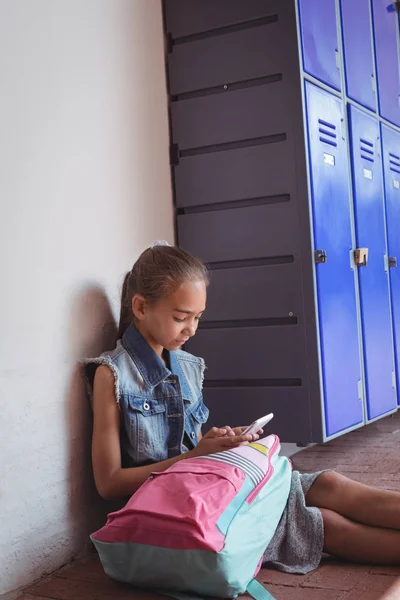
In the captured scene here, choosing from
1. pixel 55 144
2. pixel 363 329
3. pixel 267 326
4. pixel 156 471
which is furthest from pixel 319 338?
pixel 55 144

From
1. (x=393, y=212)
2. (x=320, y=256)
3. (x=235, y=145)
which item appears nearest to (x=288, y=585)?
(x=320, y=256)

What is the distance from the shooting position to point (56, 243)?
8.04 ft

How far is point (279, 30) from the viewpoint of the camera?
3.18 m

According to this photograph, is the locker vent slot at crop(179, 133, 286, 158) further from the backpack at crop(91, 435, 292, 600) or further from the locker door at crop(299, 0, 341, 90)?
the backpack at crop(91, 435, 292, 600)

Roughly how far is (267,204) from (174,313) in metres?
0.98

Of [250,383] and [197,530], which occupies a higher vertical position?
[250,383]

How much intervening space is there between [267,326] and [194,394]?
677mm

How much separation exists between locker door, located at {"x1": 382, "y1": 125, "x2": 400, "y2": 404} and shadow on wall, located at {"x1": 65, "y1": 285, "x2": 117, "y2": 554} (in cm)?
212

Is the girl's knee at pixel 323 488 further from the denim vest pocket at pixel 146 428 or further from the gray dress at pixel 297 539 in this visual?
the denim vest pocket at pixel 146 428

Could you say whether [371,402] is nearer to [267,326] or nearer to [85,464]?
[267,326]

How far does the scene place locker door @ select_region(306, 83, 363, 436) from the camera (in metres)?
3.24

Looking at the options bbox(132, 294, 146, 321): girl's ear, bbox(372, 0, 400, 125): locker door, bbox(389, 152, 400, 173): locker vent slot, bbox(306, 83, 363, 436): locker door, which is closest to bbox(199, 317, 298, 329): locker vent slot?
bbox(306, 83, 363, 436): locker door

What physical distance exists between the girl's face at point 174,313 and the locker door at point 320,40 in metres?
1.33

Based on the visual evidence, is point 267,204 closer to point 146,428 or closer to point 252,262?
point 252,262
